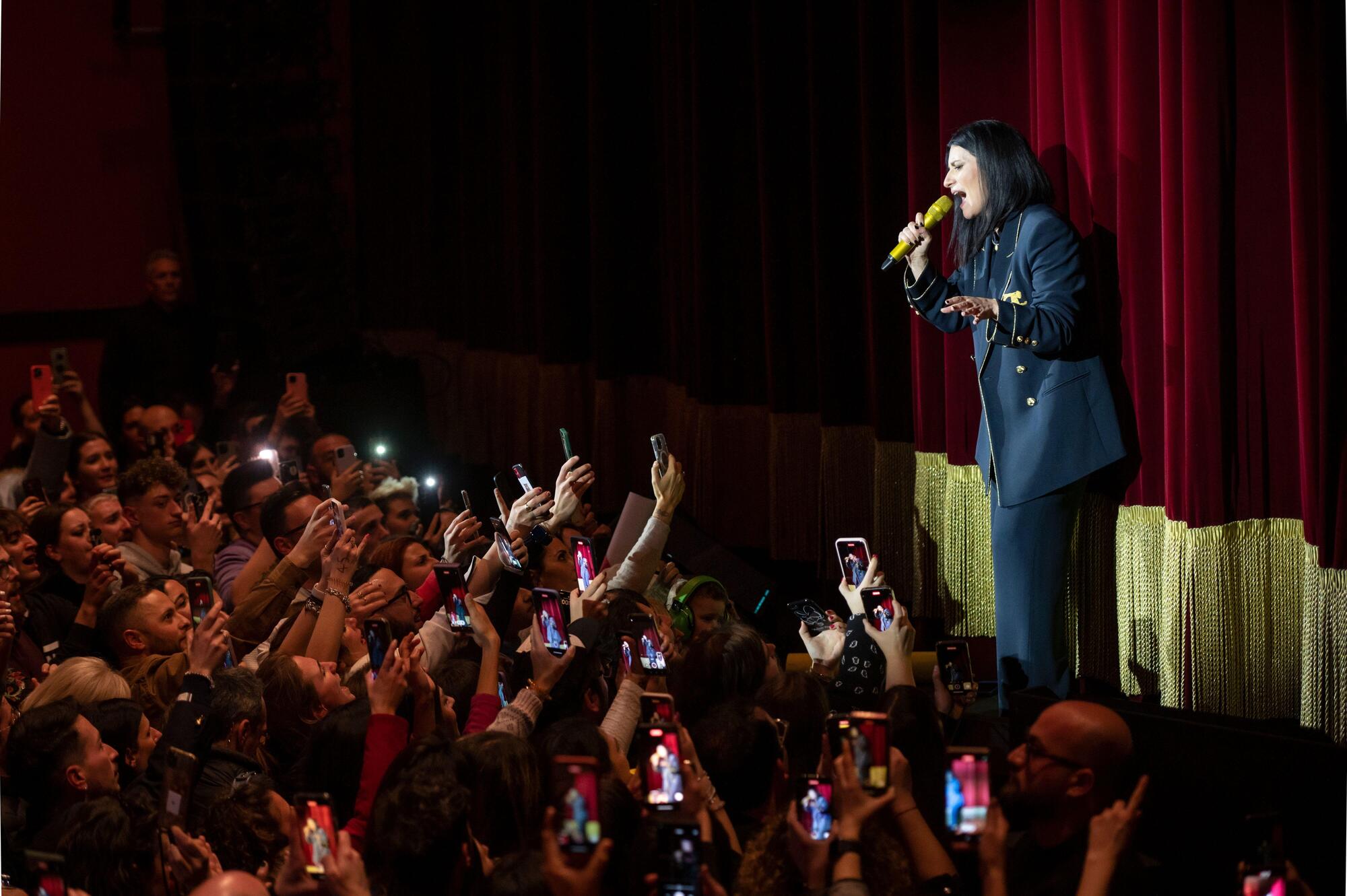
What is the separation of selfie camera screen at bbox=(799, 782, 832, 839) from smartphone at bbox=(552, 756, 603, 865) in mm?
275

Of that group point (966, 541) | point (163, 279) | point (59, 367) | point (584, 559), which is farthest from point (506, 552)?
point (163, 279)

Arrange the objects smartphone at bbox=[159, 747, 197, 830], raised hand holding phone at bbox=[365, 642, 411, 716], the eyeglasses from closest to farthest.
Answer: the eyeglasses < smartphone at bbox=[159, 747, 197, 830] < raised hand holding phone at bbox=[365, 642, 411, 716]

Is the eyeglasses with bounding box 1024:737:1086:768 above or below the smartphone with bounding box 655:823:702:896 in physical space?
above

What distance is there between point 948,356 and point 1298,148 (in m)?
1.27

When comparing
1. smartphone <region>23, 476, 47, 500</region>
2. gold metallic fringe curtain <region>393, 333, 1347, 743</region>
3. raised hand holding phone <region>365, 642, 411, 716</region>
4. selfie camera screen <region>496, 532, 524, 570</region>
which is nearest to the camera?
raised hand holding phone <region>365, 642, 411, 716</region>

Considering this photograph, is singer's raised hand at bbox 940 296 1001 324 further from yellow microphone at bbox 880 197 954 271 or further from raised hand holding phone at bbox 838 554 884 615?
raised hand holding phone at bbox 838 554 884 615

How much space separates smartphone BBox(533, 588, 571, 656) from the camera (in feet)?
9.50

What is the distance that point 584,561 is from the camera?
139 inches

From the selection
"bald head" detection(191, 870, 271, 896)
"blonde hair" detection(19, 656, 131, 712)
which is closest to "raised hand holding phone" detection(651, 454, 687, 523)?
"blonde hair" detection(19, 656, 131, 712)

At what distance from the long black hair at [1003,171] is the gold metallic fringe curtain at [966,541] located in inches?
27.6

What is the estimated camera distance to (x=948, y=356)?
4094mm

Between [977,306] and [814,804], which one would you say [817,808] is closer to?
[814,804]

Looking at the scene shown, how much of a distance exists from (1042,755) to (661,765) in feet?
1.85

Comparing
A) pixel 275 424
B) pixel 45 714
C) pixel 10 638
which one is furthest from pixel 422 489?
pixel 45 714
